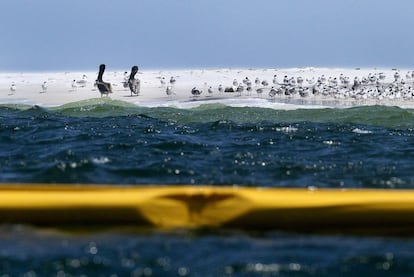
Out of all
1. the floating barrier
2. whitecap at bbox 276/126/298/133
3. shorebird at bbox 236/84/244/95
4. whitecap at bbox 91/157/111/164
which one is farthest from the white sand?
the floating barrier

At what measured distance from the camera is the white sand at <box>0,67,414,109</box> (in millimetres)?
32688

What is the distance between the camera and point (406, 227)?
8.10 m

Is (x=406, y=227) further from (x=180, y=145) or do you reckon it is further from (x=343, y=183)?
(x=180, y=145)

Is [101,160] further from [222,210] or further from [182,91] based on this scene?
[182,91]

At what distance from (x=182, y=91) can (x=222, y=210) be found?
31.1 metres

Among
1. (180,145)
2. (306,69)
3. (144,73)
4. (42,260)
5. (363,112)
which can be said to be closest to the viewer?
(42,260)

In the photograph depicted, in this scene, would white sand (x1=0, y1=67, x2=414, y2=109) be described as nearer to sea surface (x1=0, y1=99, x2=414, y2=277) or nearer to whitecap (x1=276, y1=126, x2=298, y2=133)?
sea surface (x1=0, y1=99, x2=414, y2=277)

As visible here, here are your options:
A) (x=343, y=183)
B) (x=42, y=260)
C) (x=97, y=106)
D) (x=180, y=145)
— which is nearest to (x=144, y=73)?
(x=97, y=106)

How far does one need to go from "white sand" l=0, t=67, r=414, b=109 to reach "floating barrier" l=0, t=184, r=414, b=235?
63.8 feet

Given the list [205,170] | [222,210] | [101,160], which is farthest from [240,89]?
[222,210]

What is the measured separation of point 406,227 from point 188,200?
73.2 inches

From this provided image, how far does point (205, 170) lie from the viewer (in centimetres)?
1238

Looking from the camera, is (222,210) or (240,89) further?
(240,89)

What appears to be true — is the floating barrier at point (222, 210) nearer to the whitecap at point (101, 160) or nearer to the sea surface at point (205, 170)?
the sea surface at point (205, 170)
